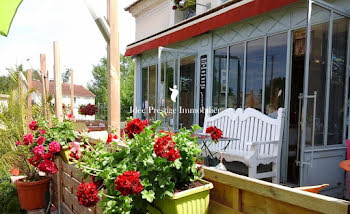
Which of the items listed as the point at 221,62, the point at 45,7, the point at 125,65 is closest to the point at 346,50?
the point at 221,62

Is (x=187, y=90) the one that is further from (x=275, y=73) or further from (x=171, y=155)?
(x=171, y=155)

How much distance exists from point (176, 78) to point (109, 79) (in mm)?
4530

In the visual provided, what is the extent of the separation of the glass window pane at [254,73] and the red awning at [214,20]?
0.64m

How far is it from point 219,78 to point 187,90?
1163 millimetres

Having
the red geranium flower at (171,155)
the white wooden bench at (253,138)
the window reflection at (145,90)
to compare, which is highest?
the window reflection at (145,90)

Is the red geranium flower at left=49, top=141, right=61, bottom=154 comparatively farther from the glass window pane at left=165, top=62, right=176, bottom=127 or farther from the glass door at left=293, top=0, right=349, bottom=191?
the glass window pane at left=165, top=62, right=176, bottom=127

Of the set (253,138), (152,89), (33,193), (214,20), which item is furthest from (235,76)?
(33,193)

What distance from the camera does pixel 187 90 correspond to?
6512 mm

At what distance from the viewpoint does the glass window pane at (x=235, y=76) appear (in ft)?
16.3

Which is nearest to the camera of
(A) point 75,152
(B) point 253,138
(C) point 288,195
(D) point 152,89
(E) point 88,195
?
(C) point 288,195

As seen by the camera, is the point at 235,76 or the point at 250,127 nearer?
the point at 250,127

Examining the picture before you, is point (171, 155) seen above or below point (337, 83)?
below

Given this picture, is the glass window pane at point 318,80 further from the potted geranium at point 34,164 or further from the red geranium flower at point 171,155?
the potted geranium at point 34,164

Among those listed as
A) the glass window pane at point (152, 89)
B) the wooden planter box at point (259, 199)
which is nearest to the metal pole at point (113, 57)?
the wooden planter box at point (259, 199)
